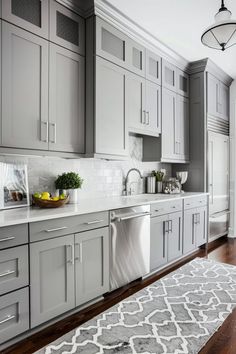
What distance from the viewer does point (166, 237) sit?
334 cm

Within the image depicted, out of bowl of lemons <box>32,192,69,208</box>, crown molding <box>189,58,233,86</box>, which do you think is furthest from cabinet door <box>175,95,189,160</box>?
bowl of lemons <box>32,192,69,208</box>

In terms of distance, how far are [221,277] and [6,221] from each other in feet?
8.18

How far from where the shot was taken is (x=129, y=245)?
2.76 metres

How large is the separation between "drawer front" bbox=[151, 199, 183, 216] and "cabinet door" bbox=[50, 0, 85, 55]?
1.86 m

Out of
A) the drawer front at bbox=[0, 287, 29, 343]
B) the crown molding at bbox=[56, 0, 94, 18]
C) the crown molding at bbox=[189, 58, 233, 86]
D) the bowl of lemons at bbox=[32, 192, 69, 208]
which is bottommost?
the drawer front at bbox=[0, 287, 29, 343]

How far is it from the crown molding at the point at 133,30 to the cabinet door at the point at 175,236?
221 cm

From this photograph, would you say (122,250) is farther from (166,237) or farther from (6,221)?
(6,221)

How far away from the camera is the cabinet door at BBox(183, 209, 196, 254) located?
12.3ft

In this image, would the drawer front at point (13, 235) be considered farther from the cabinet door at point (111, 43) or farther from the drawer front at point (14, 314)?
the cabinet door at point (111, 43)

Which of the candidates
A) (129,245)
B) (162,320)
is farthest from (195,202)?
(162,320)

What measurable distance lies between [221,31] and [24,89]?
179 cm

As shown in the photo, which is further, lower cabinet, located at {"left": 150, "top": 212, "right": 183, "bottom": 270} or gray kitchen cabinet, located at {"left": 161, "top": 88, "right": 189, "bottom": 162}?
gray kitchen cabinet, located at {"left": 161, "top": 88, "right": 189, "bottom": 162}

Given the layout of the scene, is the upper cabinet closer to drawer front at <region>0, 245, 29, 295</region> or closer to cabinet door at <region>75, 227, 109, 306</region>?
cabinet door at <region>75, 227, 109, 306</region>

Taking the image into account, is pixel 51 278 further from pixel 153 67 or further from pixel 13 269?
pixel 153 67
